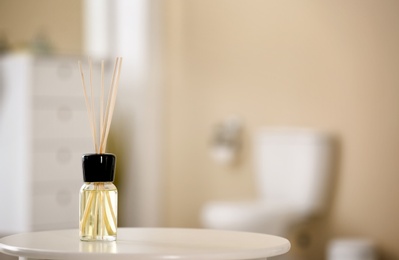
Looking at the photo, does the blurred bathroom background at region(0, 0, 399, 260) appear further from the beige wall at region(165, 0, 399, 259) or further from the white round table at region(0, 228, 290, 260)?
the white round table at region(0, 228, 290, 260)

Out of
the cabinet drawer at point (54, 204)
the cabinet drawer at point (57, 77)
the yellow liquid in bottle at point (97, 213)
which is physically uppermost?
the cabinet drawer at point (57, 77)

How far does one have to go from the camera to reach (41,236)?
1468 mm

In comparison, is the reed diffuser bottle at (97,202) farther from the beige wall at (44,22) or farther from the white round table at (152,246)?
the beige wall at (44,22)

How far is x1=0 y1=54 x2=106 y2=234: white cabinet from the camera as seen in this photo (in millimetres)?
4340

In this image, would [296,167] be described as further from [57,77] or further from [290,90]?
[57,77]

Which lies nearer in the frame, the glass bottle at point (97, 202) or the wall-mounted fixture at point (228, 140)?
the glass bottle at point (97, 202)

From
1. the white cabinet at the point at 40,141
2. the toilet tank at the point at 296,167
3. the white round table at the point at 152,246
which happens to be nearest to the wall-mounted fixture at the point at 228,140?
the toilet tank at the point at 296,167

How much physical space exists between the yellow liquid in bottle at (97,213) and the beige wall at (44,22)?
144 inches

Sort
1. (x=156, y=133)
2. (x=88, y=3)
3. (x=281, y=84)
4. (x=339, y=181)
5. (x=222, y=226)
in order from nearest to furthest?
(x=222, y=226) → (x=339, y=181) → (x=281, y=84) → (x=156, y=133) → (x=88, y=3)

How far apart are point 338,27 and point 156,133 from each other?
149 centimetres

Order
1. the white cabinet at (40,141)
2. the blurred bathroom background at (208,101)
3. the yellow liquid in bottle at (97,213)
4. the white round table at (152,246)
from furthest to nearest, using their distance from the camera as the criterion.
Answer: the white cabinet at (40,141) → the blurred bathroom background at (208,101) → the yellow liquid in bottle at (97,213) → the white round table at (152,246)

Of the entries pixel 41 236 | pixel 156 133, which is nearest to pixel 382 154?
pixel 156 133

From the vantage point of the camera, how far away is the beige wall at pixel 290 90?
3502 millimetres

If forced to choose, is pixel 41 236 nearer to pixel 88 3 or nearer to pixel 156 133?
pixel 156 133
